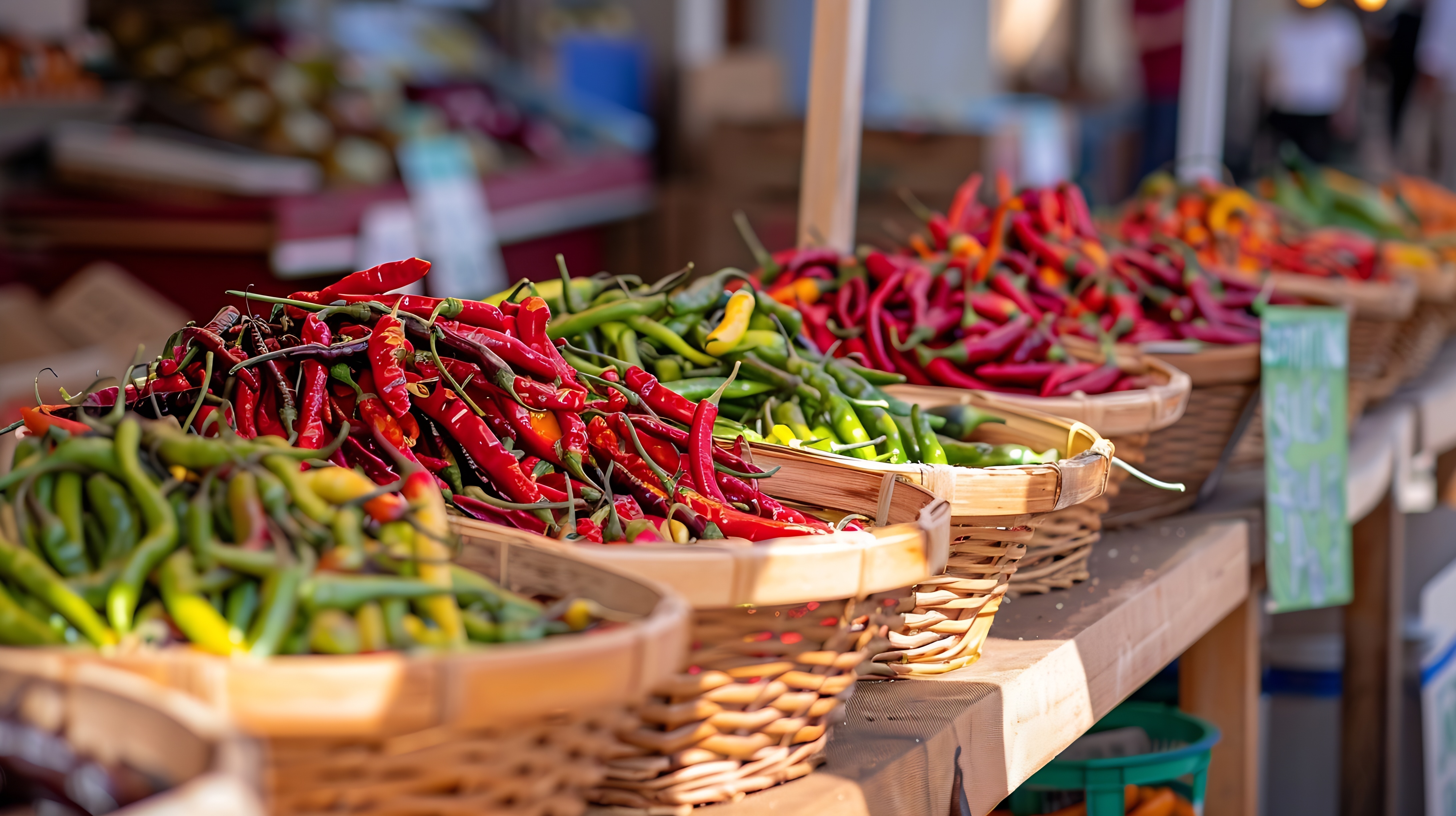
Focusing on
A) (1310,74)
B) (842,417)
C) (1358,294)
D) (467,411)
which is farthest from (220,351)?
(1310,74)

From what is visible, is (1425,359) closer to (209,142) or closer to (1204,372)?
(1204,372)

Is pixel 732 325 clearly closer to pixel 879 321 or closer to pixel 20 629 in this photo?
pixel 879 321

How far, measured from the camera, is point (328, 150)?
475 cm

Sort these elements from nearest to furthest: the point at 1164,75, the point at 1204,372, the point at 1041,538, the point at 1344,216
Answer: the point at 1041,538 < the point at 1204,372 < the point at 1344,216 < the point at 1164,75

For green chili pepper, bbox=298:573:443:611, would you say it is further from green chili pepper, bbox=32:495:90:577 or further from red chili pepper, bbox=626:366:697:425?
red chili pepper, bbox=626:366:697:425

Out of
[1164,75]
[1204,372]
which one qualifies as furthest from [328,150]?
[1164,75]

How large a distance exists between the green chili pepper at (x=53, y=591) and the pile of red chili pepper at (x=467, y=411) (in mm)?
239

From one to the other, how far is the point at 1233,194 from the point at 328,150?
121 inches

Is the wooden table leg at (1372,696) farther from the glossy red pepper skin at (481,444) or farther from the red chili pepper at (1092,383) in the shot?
the glossy red pepper skin at (481,444)

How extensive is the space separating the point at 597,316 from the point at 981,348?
0.65 m

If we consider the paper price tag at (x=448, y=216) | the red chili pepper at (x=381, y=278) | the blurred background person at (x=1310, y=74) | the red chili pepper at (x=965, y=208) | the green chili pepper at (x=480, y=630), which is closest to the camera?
the green chili pepper at (x=480, y=630)

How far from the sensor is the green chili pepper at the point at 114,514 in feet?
3.00

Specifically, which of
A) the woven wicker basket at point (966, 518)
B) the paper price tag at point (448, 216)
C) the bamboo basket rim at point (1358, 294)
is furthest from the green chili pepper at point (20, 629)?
the paper price tag at point (448, 216)

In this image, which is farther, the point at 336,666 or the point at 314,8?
the point at 314,8
